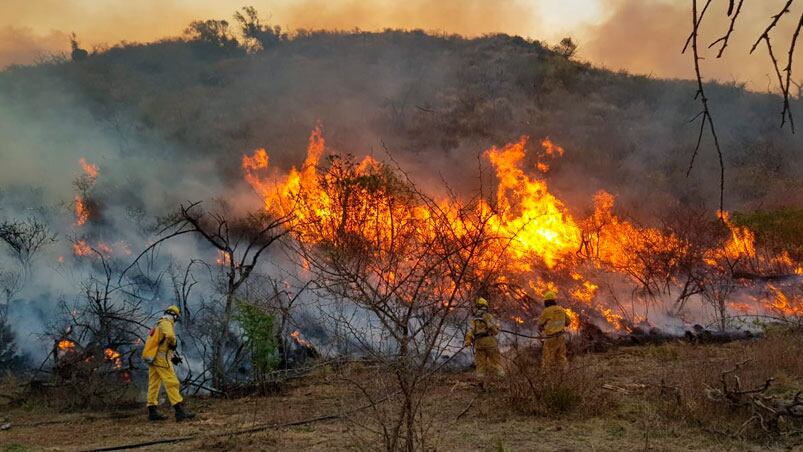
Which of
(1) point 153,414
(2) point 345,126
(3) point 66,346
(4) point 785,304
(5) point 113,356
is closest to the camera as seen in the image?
(1) point 153,414

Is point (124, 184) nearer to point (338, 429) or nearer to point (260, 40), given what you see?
point (338, 429)

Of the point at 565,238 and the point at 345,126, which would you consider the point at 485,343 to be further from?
the point at 345,126

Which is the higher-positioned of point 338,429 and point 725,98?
point 725,98

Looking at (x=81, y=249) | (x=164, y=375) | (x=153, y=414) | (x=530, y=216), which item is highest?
(x=530, y=216)

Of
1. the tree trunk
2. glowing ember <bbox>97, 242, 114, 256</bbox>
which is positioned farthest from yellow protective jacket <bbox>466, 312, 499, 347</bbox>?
glowing ember <bbox>97, 242, 114, 256</bbox>

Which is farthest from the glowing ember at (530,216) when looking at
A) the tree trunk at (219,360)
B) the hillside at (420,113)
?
the tree trunk at (219,360)

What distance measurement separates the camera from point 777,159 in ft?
97.9

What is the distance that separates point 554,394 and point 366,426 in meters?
3.16

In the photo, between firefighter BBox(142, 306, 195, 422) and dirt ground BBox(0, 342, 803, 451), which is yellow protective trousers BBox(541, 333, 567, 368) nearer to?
dirt ground BBox(0, 342, 803, 451)

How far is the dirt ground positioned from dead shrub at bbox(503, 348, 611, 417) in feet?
0.38

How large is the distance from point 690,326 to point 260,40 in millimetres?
39236

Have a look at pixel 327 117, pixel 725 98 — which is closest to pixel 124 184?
pixel 327 117

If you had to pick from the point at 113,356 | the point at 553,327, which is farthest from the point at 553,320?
the point at 113,356

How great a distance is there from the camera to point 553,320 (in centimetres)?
1139
